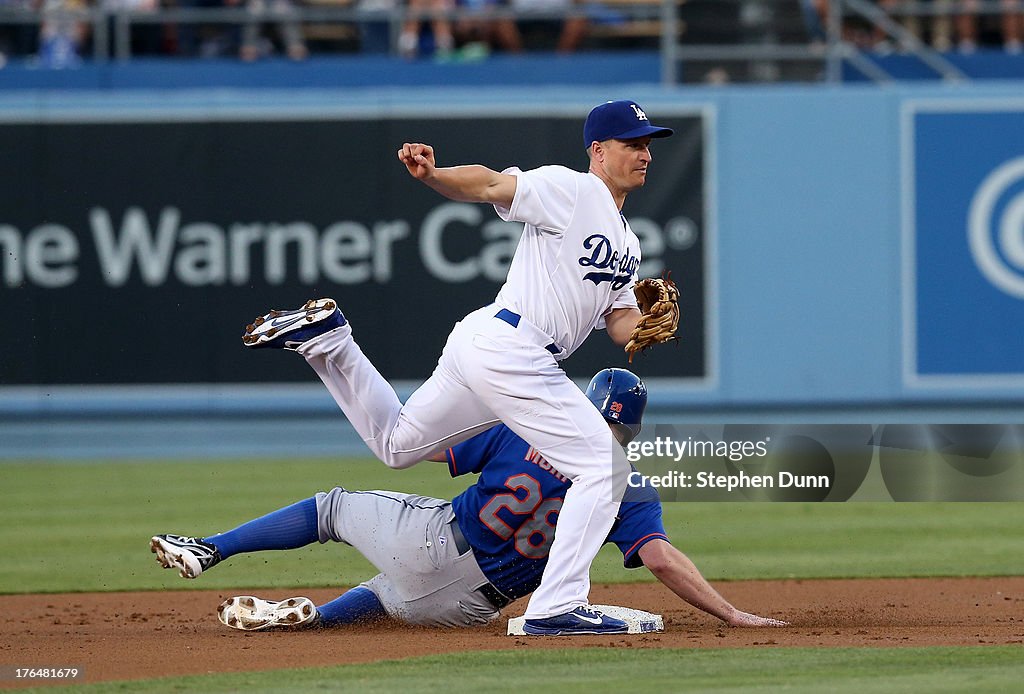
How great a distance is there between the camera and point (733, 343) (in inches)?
519

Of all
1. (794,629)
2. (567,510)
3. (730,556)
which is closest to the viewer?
(567,510)

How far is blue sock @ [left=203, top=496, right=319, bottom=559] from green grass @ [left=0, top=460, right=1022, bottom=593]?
1756 mm

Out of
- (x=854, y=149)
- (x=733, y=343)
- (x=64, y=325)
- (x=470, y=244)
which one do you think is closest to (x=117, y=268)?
(x=64, y=325)

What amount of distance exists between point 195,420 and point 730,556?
6558 mm

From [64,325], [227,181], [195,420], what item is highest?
[227,181]

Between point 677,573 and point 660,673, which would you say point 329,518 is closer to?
point 677,573

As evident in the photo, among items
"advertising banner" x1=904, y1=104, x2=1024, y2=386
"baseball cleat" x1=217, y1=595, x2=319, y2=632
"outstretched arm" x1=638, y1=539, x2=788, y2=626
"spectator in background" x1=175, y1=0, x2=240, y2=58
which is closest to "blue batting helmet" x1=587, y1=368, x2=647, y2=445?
"outstretched arm" x1=638, y1=539, x2=788, y2=626

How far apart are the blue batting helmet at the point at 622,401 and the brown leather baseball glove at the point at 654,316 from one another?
0.12m

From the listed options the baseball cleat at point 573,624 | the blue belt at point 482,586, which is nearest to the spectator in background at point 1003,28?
the blue belt at point 482,586

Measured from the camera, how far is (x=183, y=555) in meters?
5.30

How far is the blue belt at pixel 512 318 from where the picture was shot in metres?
5.39

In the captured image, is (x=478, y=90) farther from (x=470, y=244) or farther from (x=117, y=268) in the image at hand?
(x=117, y=268)

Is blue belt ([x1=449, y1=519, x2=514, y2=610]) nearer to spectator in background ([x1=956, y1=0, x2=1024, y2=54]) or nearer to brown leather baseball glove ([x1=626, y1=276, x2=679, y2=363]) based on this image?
brown leather baseball glove ([x1=626, y1=276, x2=679, y2=363])
